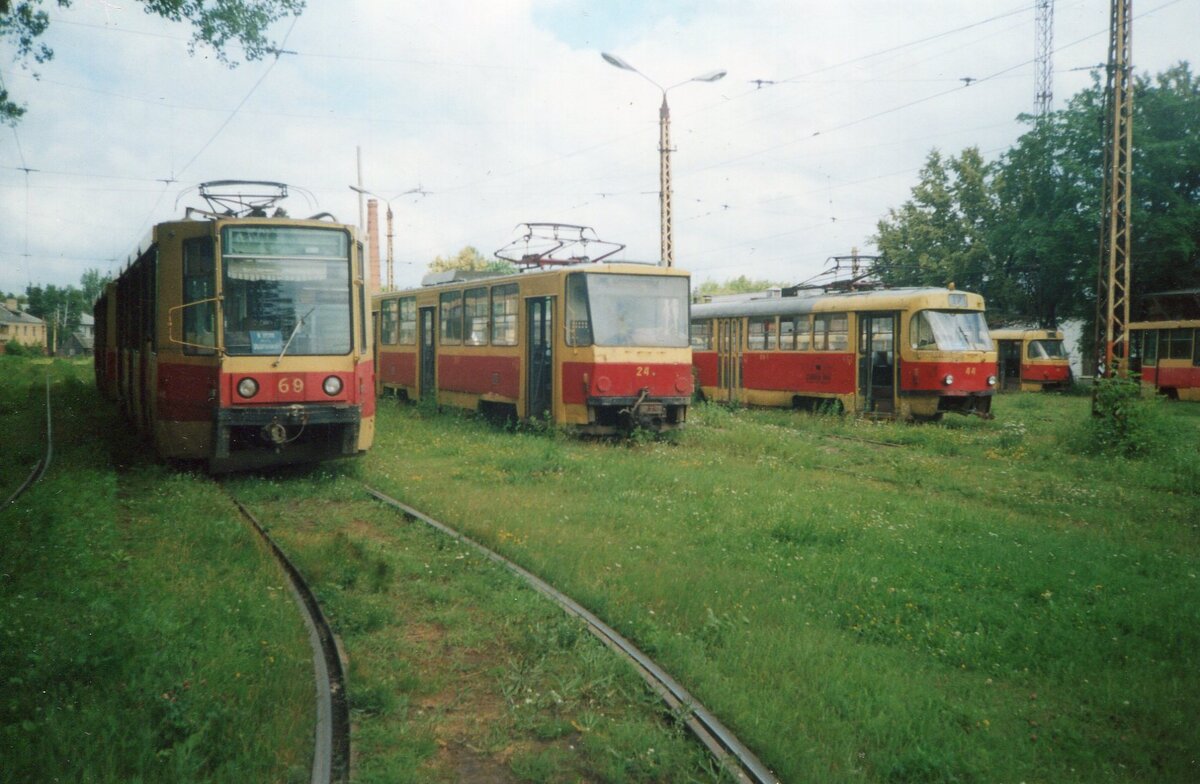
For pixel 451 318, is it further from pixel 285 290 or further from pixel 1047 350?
pixel 1047 350

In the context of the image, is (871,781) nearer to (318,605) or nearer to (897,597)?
(897,597)

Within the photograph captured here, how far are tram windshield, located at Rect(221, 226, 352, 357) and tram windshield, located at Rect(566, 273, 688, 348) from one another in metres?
4.89

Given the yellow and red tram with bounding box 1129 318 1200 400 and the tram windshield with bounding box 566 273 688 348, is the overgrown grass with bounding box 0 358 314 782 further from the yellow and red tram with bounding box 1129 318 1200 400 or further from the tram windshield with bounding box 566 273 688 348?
the yellow and red tram with bounding box 1129 318 1200 400

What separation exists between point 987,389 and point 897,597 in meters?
14.2

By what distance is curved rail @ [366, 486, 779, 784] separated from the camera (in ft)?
14.2

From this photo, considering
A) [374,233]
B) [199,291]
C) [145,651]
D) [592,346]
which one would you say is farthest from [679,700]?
[374,233]

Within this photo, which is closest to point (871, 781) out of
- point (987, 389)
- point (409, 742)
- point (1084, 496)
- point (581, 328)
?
point (409, 742)

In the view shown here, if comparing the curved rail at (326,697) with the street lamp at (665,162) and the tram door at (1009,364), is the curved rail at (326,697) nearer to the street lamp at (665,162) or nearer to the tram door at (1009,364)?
the street lamp at (665,162)

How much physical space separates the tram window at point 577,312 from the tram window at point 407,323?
7096 millimetres

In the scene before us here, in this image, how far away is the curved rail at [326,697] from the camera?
430 centimetres

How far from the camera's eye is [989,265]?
1678 inches

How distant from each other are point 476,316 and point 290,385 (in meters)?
7.76

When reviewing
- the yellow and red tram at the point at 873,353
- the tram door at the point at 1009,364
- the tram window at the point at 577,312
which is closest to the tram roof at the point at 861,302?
the yellow and red tram at the point at 873,353

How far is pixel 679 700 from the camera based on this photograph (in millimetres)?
5070
